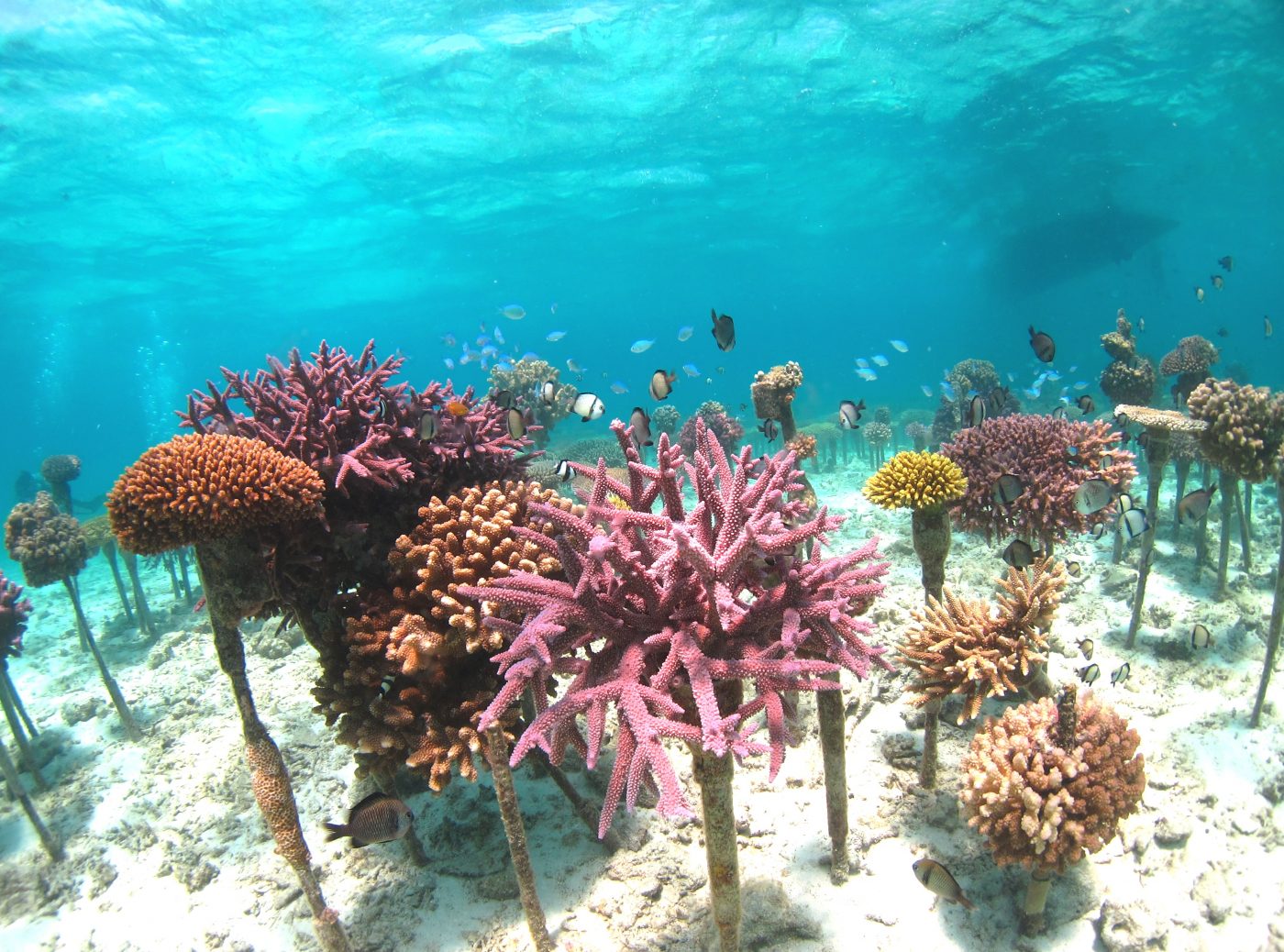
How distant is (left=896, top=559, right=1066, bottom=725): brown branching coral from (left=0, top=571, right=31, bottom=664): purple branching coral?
9.42 meters

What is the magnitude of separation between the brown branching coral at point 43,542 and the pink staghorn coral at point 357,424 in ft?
20.1

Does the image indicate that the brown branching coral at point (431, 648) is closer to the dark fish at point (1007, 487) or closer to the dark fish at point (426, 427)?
the dark fish at point (426, 427)

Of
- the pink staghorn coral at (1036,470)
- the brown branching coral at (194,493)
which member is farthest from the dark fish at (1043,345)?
the brown branching coral at (194,493)

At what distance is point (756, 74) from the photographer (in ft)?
79.3

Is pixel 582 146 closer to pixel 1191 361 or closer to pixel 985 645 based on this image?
pixel 1191 361

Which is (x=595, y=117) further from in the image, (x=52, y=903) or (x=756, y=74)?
(x=52, y=903)

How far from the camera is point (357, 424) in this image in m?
4.65

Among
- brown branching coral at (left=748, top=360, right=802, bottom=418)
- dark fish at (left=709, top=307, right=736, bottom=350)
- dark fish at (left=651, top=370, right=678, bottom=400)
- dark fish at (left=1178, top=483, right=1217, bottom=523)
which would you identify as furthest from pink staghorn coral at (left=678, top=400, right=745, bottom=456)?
dark fish at (left=1178, top=483, right=1217, bottom=523)

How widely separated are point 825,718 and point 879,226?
5604cm

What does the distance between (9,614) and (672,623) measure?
27.9 feet

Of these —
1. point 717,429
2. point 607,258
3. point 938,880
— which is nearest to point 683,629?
point 938,880

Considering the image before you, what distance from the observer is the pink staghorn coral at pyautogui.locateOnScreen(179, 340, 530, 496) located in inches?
168

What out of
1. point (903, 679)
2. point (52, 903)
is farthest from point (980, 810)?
point (52, 903)

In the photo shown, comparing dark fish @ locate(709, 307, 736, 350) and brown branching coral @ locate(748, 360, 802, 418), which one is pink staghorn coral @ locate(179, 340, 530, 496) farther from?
dark fish @ locate(709, 307, 736, 350)
